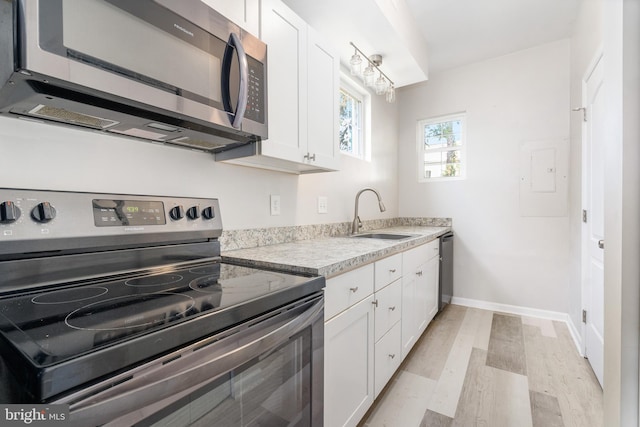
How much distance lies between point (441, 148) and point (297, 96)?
8.47ft

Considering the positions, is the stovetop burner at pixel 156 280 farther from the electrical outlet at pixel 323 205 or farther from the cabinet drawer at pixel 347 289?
the electrical outlet at pixel 323 205

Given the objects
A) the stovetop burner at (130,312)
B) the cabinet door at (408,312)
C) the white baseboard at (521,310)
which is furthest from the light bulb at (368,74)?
the white baseboard at (521,310)

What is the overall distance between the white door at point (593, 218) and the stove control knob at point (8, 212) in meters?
2.72

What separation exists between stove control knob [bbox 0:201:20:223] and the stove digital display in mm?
188

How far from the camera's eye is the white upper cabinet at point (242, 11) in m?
1.13

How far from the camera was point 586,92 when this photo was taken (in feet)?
7.20

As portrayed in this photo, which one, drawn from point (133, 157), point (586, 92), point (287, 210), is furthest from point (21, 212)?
point (586, 92)

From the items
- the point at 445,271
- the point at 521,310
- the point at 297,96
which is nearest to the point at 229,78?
the point at 297,96

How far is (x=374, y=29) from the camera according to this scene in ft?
6.73

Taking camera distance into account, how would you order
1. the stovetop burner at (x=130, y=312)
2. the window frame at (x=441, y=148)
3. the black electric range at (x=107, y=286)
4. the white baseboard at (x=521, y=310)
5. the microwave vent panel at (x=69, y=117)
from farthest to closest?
1. the window frame at (x=441, y=148)
2. the white baseboard at (x=521, y=310)
3. the microwave vent panel at (x=69, y=117)
4. the stovetop burner at (x=130, y=312)
5. the black electric range at (x=107, y=286)

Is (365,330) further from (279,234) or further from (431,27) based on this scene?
(431,27)

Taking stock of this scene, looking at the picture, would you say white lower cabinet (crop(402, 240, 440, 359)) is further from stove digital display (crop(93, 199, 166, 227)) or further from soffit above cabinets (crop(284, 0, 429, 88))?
soffit above cabinets (crop(284, 0, 429, 88))

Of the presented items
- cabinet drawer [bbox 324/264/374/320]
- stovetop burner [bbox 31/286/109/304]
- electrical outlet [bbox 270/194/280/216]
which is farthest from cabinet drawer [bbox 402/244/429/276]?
stovetop burner [bbox 31/286/109/304]

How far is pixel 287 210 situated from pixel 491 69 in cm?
287
